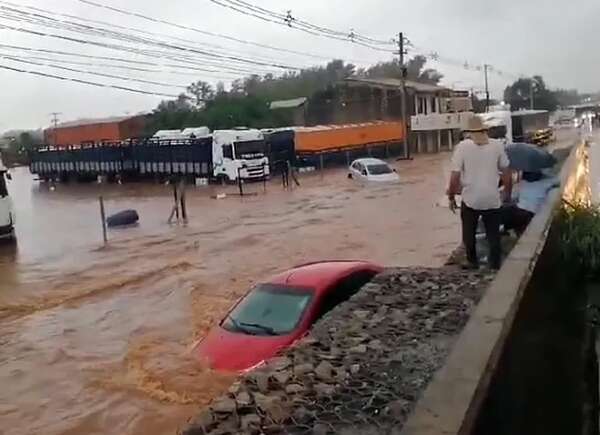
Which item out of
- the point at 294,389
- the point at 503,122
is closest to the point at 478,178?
the point at 294,389

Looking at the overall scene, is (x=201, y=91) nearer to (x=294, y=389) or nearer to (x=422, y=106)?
(x=422, y=106)

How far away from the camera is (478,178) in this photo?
788 centimetres

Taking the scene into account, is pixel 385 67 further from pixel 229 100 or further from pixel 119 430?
pixel 119 430

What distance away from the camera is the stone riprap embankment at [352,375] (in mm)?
4375

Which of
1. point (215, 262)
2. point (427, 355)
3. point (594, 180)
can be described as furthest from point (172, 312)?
point (594, 180)

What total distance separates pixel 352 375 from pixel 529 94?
126151mm

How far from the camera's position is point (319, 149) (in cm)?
5491

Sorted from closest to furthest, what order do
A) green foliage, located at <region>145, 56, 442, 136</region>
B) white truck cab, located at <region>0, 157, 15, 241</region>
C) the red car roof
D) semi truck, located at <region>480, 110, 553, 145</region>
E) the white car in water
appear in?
the red car roof, white truck cab, located at <region>0, 157, 15, 241</region>, the white car in water, semi truck, located at <region>480, 110, 553, 145</region>, green foliage, located at <region>145, 56, 442, 136</region>

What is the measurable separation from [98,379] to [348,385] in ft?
22.8

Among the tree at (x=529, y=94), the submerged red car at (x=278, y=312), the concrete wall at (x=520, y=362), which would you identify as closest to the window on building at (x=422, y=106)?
the tree at (x=529, y=94)

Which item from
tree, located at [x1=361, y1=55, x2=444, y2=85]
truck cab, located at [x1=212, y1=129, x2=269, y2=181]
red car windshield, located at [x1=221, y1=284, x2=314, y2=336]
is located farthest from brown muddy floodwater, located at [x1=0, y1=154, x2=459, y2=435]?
tree, located at [x1=361, y1=55, x2=444, y2=85]

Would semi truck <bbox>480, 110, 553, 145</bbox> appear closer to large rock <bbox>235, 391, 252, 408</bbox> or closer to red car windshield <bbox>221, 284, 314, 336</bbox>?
red car windshield <bbox>221, 284, 314, 336</bbox>

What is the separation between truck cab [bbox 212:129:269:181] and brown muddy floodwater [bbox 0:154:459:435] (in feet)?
16.1

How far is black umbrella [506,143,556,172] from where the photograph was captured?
16.5 m
